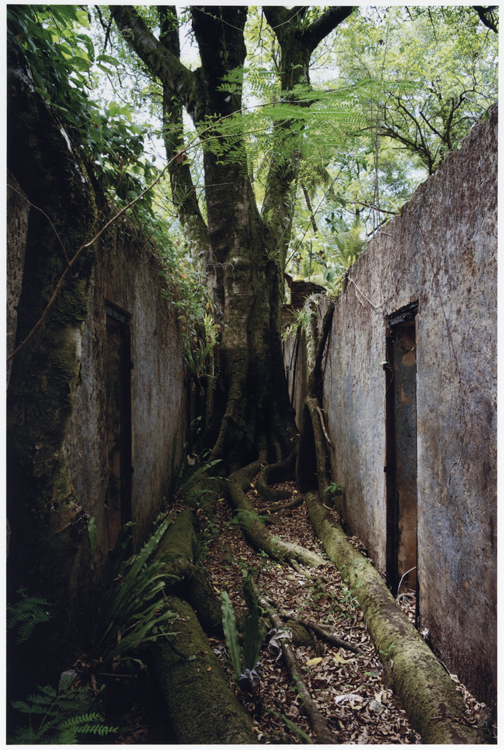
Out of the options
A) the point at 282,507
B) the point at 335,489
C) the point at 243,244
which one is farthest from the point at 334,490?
the point at 243,244

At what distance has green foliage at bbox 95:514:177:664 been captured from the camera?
2188mm

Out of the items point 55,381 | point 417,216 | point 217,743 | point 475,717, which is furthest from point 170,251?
point 475,717

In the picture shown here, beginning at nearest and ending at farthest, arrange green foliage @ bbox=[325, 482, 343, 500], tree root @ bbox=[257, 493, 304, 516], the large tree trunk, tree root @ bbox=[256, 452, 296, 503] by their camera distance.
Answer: green foliage @ bbox=[325, 482, 343, 500] → tree root @ bbox=[257, 493, 304, 516] → tree root @ bbox=[256, 452, 296, 503] → the large tree trunk

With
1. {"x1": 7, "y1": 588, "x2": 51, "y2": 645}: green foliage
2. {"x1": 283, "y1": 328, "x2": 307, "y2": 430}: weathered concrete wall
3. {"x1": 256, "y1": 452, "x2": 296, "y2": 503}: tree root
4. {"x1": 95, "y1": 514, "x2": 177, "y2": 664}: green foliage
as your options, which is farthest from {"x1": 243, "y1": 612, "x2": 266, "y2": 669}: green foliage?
{"x1": 283, "y1": 328, "x2": 307, "y2": 430}: weathered concrete wall

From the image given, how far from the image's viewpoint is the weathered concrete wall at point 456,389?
1960 millimetres

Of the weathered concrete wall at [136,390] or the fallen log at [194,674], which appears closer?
the fallen log at [194,674]

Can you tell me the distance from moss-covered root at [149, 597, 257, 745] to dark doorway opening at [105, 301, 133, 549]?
114 cm

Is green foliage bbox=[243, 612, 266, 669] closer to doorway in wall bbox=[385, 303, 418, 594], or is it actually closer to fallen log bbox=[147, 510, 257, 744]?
fallen log bbox=[147, 510, 257, 744]

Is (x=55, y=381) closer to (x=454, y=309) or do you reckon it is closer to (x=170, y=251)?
(x=454, y=309)

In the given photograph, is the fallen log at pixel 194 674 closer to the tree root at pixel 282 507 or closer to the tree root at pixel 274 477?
the tree root at pixel 282 507

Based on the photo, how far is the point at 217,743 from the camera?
6.20 ft

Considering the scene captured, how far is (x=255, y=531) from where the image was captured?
15.7ft

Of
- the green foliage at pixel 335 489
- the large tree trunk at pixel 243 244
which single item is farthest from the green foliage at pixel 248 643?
the large tree trunk at pixel 243 244

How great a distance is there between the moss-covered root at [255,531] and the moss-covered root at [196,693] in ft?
5.96
